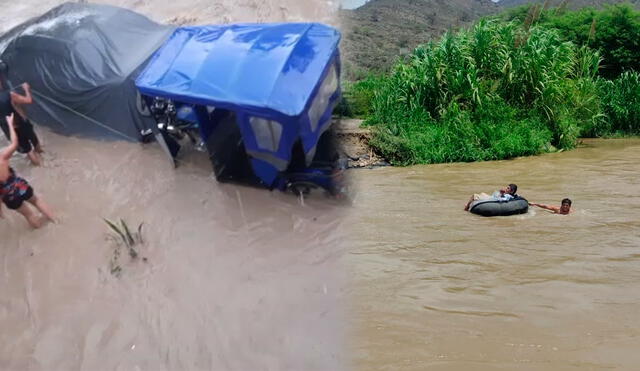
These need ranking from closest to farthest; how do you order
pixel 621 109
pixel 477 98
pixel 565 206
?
pixel 565 206 < pixel 477 98 < pixel 621 109

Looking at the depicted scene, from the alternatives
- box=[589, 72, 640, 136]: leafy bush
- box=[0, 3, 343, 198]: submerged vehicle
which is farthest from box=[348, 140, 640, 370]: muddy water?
box=[589, 72, 640, 136]: leafy bush

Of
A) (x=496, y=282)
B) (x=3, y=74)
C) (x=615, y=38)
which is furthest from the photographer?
(x=615, y=38)

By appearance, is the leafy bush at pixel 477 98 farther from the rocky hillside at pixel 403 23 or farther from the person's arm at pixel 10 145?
the person's arm at pixel 10 145

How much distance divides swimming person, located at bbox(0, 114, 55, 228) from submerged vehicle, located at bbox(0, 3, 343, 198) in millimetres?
95

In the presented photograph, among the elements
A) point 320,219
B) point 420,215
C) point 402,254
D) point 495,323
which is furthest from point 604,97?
point 320,219

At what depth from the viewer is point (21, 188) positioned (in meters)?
1.46

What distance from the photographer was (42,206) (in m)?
1.46

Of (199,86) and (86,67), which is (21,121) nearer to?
(86,67)

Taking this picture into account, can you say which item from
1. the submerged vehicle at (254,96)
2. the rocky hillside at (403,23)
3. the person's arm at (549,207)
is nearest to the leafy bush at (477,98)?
the person's arm at (549,207)

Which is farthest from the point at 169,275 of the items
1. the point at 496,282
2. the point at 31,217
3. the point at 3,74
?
the point at 496,282

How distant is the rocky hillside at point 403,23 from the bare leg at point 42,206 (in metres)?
14.5

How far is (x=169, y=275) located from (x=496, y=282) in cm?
293

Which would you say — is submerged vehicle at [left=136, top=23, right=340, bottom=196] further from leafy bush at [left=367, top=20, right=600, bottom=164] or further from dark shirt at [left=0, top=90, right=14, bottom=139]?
leafy bush at [left=367, top=20, right=600, bottom=164]

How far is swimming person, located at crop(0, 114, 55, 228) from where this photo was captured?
1401 mm
